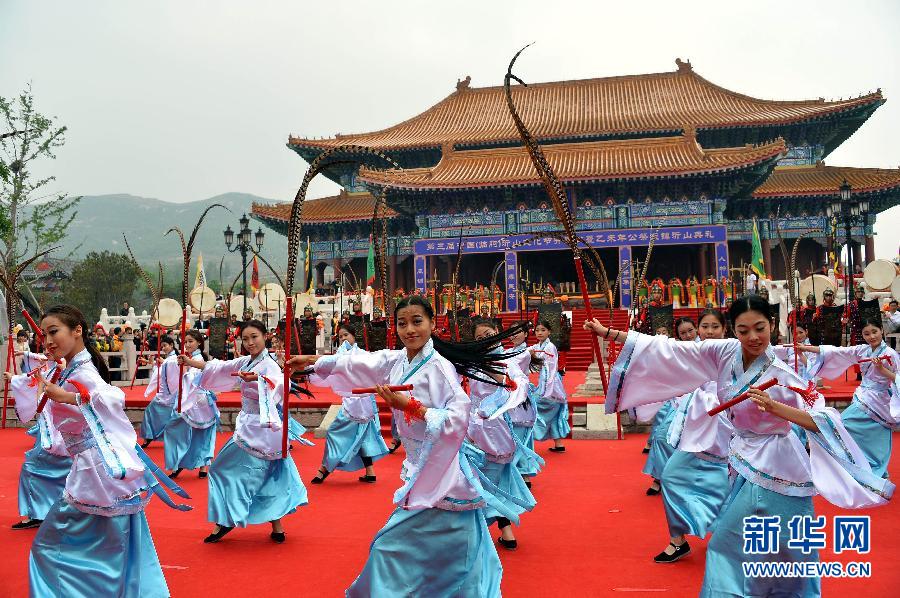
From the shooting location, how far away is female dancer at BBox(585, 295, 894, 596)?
3.22 metres

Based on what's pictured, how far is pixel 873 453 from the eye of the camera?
278 inches

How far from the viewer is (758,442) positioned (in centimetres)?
348

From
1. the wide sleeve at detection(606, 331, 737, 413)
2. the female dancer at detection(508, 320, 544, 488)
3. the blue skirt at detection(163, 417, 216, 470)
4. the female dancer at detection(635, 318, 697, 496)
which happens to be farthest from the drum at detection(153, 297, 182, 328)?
the wide sleeve at detection(606, 331, 737, 413)

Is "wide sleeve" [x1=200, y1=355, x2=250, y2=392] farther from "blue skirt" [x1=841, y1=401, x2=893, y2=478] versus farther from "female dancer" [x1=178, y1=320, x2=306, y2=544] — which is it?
"blue skirt" [x1=841, y1=401, x2=893, y2=478]

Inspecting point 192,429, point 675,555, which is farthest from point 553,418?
point 675,555

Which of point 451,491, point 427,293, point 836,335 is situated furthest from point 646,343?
point 427,293

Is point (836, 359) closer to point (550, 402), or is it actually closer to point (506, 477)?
point (506, 477)

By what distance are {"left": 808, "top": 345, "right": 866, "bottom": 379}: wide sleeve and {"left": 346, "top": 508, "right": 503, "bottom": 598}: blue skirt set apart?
15.0ft

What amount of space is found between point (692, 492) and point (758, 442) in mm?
1836

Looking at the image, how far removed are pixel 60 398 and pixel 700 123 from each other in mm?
27563

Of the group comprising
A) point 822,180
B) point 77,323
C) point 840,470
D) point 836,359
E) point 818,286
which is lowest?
point 840,470

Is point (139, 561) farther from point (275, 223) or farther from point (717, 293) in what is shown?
point (275, 223)

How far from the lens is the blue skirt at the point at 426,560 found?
3439mm

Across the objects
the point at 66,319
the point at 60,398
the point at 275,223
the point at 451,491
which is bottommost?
the point at 451,491
